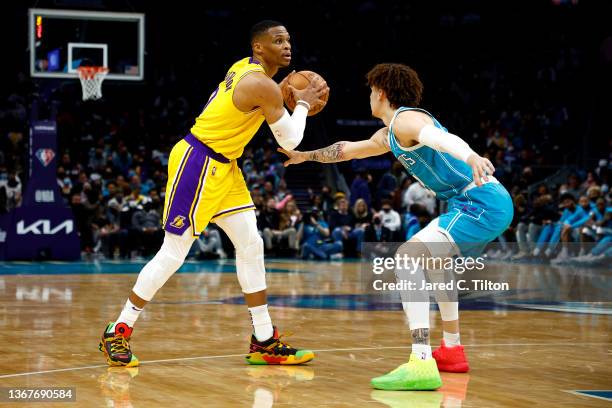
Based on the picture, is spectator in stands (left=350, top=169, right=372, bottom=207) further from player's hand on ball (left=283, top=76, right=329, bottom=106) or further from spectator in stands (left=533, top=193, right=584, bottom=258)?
player's hand on ball (left=283, top=76, right=329, bottom=106)

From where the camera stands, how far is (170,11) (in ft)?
96.1

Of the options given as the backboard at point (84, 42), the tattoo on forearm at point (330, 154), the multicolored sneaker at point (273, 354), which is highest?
the backboard at point (84, 42)

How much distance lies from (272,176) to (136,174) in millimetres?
3359

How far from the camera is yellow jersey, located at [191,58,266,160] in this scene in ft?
21.2

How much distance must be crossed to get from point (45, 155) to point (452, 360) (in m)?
12.5

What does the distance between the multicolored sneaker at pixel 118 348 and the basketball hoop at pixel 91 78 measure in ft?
37.9

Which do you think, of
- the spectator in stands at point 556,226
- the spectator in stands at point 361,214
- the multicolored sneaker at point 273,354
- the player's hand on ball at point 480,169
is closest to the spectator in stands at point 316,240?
the spectator in stands at point 361,214

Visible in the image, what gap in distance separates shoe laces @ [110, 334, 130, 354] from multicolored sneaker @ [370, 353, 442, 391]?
165cm

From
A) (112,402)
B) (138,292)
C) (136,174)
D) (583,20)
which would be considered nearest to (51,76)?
(136,174)

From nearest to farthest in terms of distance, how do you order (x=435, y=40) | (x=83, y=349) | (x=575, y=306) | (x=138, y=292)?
1. (x=138, y=292)
2. (x=83, y=349)
3. (x=575, y=306)
4. (x=435, y=40)

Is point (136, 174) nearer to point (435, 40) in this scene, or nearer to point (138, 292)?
point (435, 40)

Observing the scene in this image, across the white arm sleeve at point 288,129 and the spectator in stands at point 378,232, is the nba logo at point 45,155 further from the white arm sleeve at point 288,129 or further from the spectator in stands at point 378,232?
the white arm sleeve at point 288,129

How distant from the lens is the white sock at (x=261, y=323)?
6.63m

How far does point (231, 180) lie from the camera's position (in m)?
6.62
